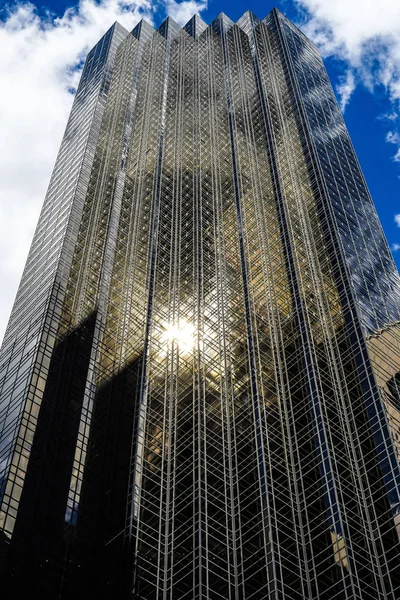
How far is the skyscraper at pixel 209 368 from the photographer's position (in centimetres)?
3753

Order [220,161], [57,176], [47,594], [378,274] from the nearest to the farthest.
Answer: [47,594]
[378,274]
[220,161]
[57,176]

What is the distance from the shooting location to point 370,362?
141ft

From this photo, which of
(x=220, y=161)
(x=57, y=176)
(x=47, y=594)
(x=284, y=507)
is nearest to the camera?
(x=47, y=594)

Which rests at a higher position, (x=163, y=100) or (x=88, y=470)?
(x=163, y=100)

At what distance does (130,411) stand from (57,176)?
35.1m

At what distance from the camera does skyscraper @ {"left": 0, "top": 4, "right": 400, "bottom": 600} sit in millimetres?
37531

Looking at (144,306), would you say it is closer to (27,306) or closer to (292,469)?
(27,306)

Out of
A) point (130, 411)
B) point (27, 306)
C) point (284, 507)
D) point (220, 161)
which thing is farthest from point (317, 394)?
point (220, 161)

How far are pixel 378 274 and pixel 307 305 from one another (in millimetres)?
7532

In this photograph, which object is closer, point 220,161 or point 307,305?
point 307,305

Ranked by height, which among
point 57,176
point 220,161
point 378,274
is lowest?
point 378,274

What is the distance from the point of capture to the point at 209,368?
4856 cm

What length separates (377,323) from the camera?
4703cm

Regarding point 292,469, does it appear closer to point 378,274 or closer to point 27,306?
point 378,274
